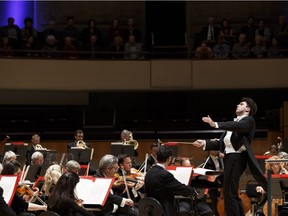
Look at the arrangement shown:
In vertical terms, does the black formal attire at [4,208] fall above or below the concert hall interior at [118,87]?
below

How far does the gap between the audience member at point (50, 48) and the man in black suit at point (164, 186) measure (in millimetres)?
9318

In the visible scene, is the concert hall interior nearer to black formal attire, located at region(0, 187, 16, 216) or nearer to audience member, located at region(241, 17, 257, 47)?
audience member, located at region(241, 17, 257, 47)

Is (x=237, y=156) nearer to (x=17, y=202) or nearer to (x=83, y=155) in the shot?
(x=17, y=202)

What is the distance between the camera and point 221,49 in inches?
651

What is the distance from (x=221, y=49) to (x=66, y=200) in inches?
417

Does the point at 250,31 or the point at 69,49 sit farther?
the point at 250,31

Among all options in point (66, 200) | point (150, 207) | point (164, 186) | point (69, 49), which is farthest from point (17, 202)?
point (69, 49)

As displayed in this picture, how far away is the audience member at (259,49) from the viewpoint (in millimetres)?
16344

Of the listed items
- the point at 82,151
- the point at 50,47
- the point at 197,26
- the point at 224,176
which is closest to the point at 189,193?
the point at 224,176

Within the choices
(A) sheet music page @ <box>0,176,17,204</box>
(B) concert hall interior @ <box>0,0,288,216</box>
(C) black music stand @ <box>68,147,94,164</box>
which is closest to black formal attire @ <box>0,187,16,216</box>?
(A) sheet music page @ <box>0,176,17,204</box>

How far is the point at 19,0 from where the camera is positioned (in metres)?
19.6

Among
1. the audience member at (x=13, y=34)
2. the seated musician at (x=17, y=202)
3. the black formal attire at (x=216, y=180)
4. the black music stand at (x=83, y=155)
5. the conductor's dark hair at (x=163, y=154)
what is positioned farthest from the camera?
→ the audience member at (x=13, y=34)

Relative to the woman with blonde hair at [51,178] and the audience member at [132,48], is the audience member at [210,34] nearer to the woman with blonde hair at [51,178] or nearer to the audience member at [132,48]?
the audience member at [132,48]

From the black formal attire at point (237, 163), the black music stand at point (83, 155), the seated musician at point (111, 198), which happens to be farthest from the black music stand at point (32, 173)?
the black formal attire at point (237, 163)
